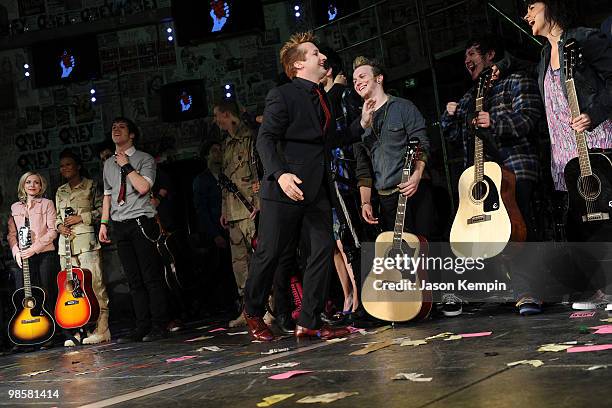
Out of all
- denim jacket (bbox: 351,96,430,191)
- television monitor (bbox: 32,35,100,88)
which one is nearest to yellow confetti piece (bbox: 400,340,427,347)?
denim jacket (bbox: 351,96,430,191)

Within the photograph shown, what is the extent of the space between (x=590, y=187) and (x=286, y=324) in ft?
6.49

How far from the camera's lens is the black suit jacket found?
184 inches

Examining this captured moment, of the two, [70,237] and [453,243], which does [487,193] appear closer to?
[453,243]

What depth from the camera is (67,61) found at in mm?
11969

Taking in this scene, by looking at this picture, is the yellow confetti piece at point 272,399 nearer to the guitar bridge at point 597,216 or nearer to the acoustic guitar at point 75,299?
the guitar bridge at point 597,216

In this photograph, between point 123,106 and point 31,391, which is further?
point 123,106

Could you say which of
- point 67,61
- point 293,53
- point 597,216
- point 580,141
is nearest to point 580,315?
point 597,216

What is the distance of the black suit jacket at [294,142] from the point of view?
15.4ft

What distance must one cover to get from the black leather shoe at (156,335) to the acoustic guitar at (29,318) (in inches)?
41.8

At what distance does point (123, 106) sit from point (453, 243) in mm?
7934

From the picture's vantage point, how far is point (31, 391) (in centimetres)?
400

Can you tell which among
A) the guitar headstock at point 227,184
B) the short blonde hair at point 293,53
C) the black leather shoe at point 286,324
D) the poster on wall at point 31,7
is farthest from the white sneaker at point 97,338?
the poster on wall at point 31,7

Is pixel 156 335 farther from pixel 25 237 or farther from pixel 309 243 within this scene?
pixel 309 243

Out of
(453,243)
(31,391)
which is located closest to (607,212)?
(453,243)
